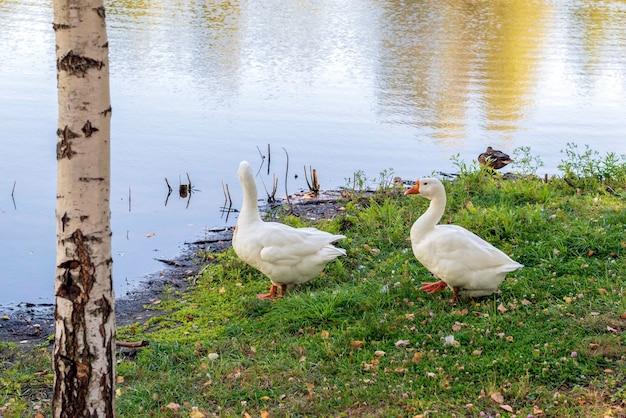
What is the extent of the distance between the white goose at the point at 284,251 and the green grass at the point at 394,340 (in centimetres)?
21

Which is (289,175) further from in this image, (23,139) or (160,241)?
(23,139)

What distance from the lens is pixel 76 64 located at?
3643 millimetres

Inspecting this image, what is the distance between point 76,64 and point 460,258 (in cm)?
370

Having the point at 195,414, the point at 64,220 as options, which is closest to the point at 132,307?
the point at 195,414

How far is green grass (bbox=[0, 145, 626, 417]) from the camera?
5121mm

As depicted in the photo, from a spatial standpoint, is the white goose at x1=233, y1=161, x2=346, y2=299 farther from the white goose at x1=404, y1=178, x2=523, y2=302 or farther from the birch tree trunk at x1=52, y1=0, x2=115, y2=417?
the birch tree trunk at x1=52, y1=0, x2=115, y2=417

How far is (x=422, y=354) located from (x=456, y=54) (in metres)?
18.1

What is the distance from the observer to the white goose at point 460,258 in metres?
6.30

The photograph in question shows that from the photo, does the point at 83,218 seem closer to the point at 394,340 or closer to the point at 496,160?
the point at 394,340

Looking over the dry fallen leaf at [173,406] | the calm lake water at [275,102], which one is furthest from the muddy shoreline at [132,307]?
the dry fallen leaf at [173,406]

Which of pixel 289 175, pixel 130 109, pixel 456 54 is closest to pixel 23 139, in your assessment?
Answer: pixel 130 109

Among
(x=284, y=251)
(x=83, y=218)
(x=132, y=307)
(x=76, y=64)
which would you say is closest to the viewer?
(x=76, y=64)

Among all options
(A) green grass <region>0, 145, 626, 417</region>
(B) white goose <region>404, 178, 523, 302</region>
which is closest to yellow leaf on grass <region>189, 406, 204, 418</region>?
(A) green grass <region>0, 145, 626, 417</region>

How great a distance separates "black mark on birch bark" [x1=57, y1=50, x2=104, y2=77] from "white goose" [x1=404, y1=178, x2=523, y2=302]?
11.9 ft
